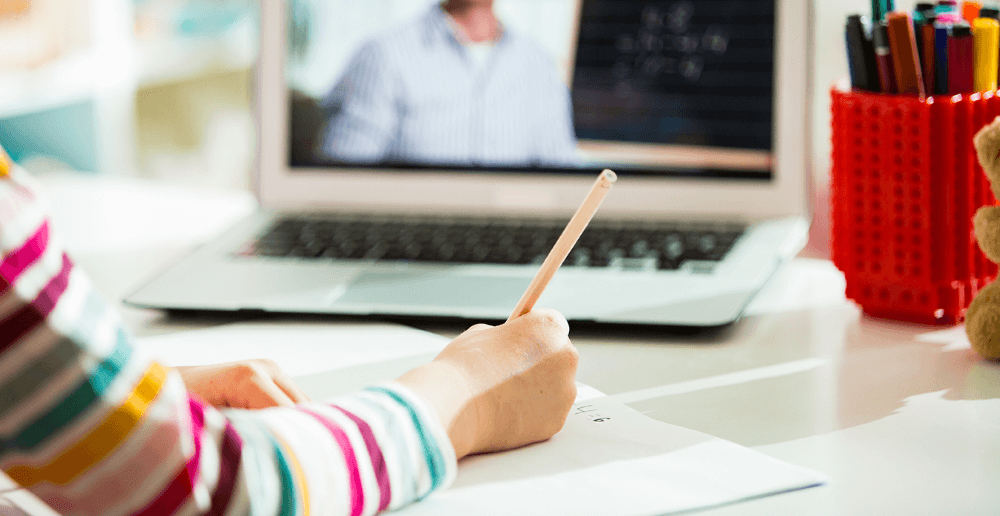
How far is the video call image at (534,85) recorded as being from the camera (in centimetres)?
79

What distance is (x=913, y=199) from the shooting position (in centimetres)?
60

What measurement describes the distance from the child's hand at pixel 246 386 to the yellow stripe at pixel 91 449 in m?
0.17

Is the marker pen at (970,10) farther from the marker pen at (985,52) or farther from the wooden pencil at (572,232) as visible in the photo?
the wooden pencil at (572,232)

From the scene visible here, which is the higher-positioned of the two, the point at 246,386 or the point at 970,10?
the point at 970,10

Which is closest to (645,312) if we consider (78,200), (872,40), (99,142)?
(872,40)

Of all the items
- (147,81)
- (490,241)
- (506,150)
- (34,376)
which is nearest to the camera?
(34,376)

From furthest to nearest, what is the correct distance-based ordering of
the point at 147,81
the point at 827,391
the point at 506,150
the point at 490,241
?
the point at 147,81 < the point at 506,150 < the point at 490,241 < the point at 827,391

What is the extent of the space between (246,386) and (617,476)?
18cm

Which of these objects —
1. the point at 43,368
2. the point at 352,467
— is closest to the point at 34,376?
the point at 43,368

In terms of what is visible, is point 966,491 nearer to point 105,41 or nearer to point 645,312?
point 645,312

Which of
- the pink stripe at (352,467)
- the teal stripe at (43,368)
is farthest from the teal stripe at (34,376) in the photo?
the pink stripe at (352,467)

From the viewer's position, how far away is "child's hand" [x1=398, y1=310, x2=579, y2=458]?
1.32 ft

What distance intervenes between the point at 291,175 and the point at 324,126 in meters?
0.05

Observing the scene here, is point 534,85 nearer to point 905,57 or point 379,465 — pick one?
point 905,57
